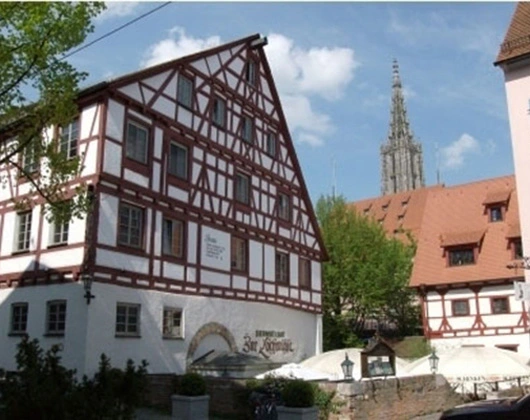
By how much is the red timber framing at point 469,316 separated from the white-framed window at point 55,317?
2202 centimetres

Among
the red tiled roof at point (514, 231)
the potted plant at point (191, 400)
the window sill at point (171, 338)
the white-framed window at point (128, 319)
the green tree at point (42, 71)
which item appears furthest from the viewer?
the red tiled roof at point (514, 231)

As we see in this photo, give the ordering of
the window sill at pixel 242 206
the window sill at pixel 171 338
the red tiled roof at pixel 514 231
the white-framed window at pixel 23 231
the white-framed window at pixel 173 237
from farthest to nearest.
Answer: the red tiled roof at pixel 514 231 < the window sill at pixel 242 206 < the white-framed window at pixel 173 237 < the window sill at pixel 171 338 < the white-framed window at pixel 23 231

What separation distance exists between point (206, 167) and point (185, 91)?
113 inches

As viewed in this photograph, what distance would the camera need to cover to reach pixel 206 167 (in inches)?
927

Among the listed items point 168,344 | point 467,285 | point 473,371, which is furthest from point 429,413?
point 467,285

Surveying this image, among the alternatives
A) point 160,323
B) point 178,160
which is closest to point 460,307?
point 178,160

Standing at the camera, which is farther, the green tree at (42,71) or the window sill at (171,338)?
the window sill at (171,338)

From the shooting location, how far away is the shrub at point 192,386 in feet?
51.9

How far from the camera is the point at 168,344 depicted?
20453 millimetres

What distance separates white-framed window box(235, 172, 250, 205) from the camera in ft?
83.2

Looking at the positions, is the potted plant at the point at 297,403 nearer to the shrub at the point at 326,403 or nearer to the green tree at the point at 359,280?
the shrub at the point at 326,403

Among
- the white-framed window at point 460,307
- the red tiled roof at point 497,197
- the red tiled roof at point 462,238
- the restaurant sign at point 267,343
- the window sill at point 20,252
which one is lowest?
the restaurant sign at point 267,343

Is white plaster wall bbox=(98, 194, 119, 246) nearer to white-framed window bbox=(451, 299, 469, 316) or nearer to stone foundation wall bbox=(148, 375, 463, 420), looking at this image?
stone foundation wall bbox=(148, 375, 463, 420)

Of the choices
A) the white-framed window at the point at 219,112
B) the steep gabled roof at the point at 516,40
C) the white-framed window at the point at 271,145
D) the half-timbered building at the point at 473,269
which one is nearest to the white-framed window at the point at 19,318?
the white-framed window at the point at 219,112
